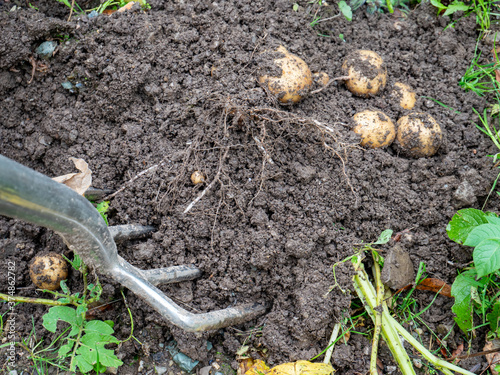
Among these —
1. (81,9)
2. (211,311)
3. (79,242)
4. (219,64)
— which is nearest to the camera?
(79,242)

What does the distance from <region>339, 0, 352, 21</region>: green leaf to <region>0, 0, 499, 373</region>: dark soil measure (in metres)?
0.12

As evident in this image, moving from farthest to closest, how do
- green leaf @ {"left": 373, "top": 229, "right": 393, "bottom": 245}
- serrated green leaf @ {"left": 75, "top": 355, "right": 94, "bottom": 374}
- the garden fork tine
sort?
1. green leaf @ {"left": 373, "top": 229, "right": 393, "bottom": 245}
2. serrated green leaf @ {"left": 75, "top": 355, "right": 94, "bottom": 374}
3. the garden fork tine

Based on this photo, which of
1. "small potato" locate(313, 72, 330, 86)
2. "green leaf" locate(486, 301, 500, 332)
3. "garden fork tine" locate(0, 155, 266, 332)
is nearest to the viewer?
"garden fork tine" locate(0, 155, 266, 332)

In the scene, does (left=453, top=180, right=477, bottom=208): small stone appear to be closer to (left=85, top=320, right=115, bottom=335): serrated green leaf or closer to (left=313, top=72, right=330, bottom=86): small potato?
(left=313, top=72, right=330, bottom=86): small potato

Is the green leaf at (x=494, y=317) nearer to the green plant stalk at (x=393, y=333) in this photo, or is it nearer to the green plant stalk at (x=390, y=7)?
the green plant stalk at (x=393, y=333)

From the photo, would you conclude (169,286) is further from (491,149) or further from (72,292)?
(491,149)

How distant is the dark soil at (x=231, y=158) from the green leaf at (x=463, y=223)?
14 cm

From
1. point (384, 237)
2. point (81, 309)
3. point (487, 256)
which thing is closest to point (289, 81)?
point (384, 237)

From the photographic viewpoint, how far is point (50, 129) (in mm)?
2248

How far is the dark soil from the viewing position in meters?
1.93

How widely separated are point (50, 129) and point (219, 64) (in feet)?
3.31

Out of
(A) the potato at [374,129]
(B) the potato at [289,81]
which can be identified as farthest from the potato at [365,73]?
(B) the potato at [289,81]

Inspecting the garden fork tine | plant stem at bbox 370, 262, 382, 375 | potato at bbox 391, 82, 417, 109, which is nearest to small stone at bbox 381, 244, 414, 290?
plant stem at bbox 370, 262, 382, 375

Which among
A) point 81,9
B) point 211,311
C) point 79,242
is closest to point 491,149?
point 211,311
